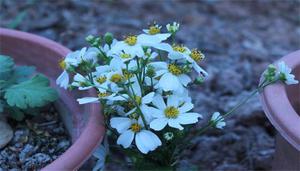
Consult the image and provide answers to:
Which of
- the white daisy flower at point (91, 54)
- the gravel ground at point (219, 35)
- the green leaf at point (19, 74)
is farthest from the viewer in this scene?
the gravel ground at point (219, 35)

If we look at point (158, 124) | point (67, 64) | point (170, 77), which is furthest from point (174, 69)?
point (67, 64)

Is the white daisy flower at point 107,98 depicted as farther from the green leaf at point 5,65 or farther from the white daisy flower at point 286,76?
the white daisy flower at point 286,76

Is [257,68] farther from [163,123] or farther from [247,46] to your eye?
[163,123]

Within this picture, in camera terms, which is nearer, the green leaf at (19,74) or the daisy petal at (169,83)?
the daisy petal at (169,83)

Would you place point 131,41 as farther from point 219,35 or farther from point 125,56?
point 219,35

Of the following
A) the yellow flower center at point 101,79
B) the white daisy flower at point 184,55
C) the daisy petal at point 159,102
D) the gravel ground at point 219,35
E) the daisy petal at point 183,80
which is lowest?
the gravel ground at point 219,35

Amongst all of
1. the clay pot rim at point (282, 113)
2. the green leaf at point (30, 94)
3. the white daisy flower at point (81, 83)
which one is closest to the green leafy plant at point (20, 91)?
the green leaf at point (30, 94)

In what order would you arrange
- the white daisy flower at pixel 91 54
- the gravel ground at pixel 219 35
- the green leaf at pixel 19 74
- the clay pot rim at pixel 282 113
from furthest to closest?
the gravel ground at pixel 219 35 < the green leaf at pixel 19 74 < the white daisy flower at pixel 91 54 < the clay pot rim at pixel 282 113

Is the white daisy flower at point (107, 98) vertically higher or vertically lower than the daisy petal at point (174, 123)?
higher
